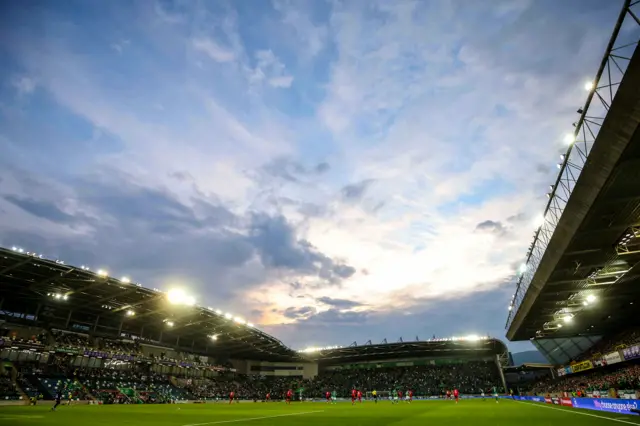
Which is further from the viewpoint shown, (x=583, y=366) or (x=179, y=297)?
(x=179, y=297)

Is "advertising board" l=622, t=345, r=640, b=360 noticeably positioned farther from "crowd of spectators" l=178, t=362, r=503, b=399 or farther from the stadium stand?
"crowd of spectators" l=178, t=362, r=503, b=399

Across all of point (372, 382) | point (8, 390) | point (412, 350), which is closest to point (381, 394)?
point (372, 382)

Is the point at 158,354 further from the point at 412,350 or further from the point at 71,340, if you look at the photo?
the point at 412,350

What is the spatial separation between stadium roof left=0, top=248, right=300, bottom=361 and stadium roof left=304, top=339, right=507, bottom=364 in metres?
15.0

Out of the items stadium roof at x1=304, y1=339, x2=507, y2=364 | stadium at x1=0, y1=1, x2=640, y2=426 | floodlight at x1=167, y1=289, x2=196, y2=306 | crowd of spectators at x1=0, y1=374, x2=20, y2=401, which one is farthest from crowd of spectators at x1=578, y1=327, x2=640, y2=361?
crowd of spectators at x1=0, y1=374, x2=20, y2=401

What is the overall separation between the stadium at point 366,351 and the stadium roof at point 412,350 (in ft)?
1.60

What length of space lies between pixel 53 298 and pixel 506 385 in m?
84.2

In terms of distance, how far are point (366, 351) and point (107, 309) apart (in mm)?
53919

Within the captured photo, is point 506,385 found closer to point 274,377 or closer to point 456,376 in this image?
point 456,376

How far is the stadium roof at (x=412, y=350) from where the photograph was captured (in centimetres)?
7306

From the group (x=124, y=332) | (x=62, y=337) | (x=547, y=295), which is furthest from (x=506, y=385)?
(x=62, y=337)

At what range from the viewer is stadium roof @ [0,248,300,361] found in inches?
1597

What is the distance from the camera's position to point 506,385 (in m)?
72.9

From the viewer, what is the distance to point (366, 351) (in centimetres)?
8031
